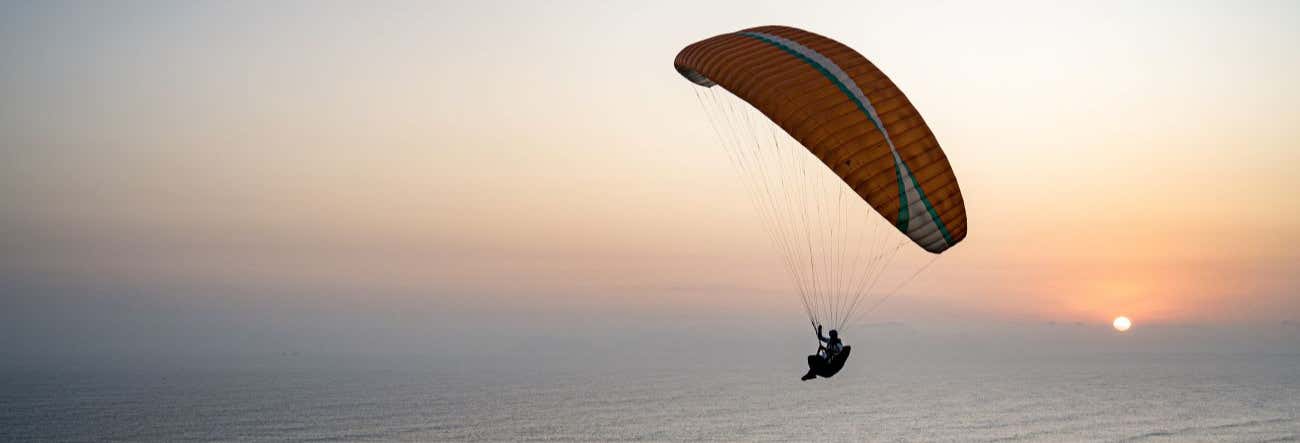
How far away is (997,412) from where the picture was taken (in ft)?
507

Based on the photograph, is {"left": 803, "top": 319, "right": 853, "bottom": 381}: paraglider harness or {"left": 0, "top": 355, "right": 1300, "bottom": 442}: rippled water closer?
{"left": 803, "top": 319, "right": 853, "bottom": 381}: paraglider harness

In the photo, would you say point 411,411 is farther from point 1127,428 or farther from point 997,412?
point 1127,428

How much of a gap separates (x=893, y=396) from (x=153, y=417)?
124296 mm

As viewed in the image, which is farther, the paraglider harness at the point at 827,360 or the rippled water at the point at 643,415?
the rippled water at the point at 643,415

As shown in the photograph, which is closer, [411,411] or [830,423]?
[830,423]

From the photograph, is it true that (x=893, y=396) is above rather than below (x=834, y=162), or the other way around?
below

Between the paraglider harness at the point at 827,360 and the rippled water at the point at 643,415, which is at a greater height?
the paraglider harness at the point at 827,360

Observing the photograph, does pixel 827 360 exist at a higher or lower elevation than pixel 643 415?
higher

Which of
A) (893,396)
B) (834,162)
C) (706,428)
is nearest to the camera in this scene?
(834,162)

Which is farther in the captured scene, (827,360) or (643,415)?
(643,415)

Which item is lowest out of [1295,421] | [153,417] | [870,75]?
[1295,421]

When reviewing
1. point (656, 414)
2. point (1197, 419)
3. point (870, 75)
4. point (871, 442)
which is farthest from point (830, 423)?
point (870, 75)

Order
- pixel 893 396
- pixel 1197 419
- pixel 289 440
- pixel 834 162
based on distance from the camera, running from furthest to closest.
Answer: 1. pixel 893 396
2. pixel 1197 419
3. pixel 289 440
4. pixel 834 162

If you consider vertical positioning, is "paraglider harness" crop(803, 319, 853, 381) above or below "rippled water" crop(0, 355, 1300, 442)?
above
